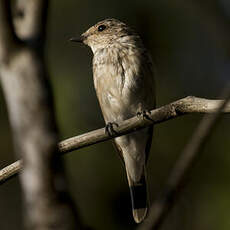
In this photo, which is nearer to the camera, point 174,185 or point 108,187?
point 174,185

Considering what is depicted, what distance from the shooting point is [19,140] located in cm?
140

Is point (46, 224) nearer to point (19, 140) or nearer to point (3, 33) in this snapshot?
point (19, 140)

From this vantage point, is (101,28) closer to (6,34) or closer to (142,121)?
(142,121)

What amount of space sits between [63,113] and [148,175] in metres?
1.23

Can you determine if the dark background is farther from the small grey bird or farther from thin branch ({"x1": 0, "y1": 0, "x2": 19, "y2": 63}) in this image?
thin branch ({"x1": 0, "y1": 0, "x2": 19, "y2": 63})

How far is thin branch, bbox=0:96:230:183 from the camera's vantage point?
348 cm

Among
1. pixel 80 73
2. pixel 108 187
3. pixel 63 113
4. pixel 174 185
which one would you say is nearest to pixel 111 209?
pixel 108 187

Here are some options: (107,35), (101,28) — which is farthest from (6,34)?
(101,28)

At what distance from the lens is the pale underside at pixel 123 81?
5.45 meters

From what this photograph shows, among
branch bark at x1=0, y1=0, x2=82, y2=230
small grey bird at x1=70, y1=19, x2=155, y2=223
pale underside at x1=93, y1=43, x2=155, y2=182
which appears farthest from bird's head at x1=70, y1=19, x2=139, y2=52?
branch bark at x1=0, y1=0, x2=82, y2=230

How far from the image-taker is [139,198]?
5777 millimetres

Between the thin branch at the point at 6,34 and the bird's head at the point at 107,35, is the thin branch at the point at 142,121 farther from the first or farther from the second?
the bird's head at the point at 107,35

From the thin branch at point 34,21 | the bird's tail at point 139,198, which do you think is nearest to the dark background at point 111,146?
the bird's tail at point 139,198

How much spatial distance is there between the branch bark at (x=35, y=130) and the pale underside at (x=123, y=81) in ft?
12.9
